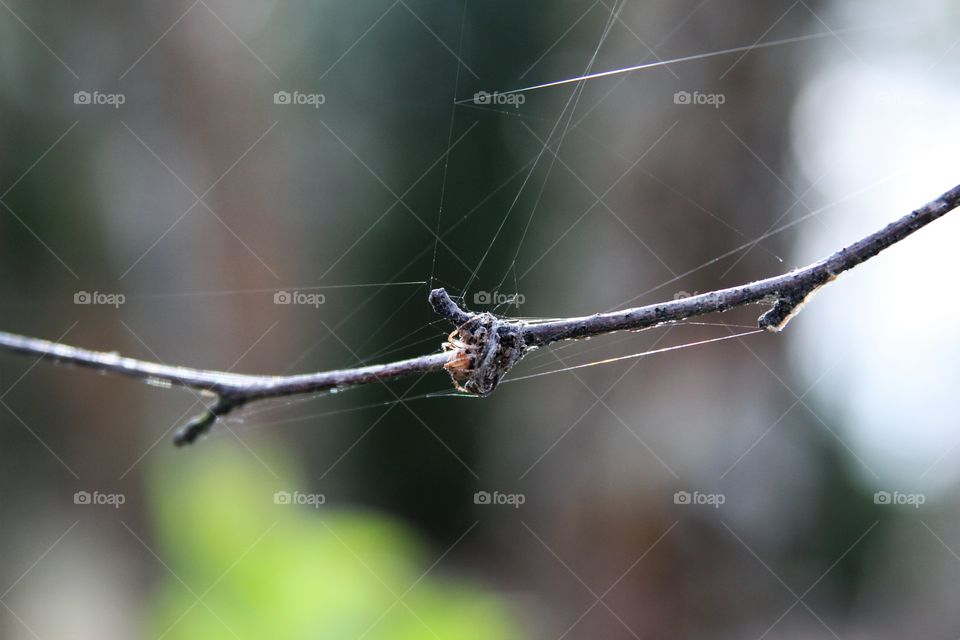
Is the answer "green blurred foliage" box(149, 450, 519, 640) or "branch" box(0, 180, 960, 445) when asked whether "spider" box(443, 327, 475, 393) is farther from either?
"green blurred foliage" box(149, 450, 519, 640)

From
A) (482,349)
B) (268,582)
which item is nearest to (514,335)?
(482,349)

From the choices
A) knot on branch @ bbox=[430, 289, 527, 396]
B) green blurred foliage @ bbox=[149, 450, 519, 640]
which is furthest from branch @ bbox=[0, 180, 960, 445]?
green blurred foliage @ bbox=[149, 450, 519, 640]

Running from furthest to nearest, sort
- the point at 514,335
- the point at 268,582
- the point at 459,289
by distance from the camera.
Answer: the point at 459,289
the point at 268,582
the point at 514,335

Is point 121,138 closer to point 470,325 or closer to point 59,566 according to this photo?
point 59,566

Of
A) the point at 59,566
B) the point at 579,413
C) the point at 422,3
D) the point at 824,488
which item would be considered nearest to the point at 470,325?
the point at 579,413

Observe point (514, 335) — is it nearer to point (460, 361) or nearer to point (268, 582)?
point (460, 361)

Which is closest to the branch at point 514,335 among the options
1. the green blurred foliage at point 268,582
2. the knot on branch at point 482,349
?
the knot on branch at point 482,349

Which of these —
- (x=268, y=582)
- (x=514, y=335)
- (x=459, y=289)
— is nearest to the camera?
(x=514, y=335)

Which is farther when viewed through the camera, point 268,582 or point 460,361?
point 268,582

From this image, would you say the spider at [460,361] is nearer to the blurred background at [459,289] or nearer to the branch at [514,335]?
the branch at [514,335]
